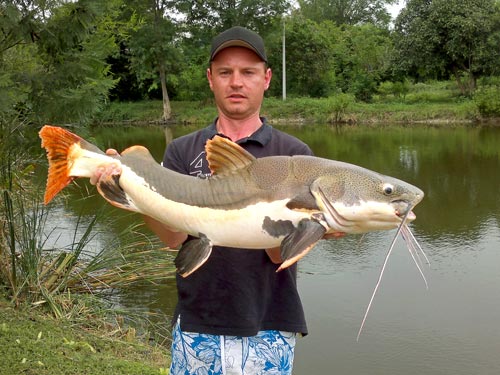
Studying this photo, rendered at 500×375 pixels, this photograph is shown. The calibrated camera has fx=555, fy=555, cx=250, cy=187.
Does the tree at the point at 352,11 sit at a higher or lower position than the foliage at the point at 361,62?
higher

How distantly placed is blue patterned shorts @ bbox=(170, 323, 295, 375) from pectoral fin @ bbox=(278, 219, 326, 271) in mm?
599

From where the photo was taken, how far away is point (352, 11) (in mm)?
55531

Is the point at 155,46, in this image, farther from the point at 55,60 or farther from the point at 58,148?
the point at 58,148

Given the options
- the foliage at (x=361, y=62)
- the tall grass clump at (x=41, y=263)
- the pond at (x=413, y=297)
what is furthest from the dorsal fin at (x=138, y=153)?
the foliage at (x=361, y=62)

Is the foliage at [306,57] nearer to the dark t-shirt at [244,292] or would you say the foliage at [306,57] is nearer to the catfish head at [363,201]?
the dark t-shirt at [244,292]

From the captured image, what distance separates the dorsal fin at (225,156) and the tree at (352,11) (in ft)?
180

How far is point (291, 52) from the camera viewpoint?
36.0 m

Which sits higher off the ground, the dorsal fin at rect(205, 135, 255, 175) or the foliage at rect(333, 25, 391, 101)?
the foliage at rect(333, 25, 391, 101)

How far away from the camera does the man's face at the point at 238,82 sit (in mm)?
2559

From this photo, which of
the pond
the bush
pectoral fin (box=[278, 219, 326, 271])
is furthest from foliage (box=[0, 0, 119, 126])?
the bush

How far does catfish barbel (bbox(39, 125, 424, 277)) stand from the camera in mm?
2168

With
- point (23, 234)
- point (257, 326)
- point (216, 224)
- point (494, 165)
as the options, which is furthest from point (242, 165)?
point (494, 165)

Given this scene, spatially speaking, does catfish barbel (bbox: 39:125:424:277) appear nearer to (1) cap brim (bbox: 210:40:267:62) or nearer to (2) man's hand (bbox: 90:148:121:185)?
(2) man's hand (bbox: 90:148:121:185)

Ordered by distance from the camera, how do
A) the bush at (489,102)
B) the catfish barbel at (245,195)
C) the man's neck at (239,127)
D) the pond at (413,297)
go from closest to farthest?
the catfish barbel at (245,195), the man's neck at (239,127), the pond at (413,297), the bush at (489,102)
